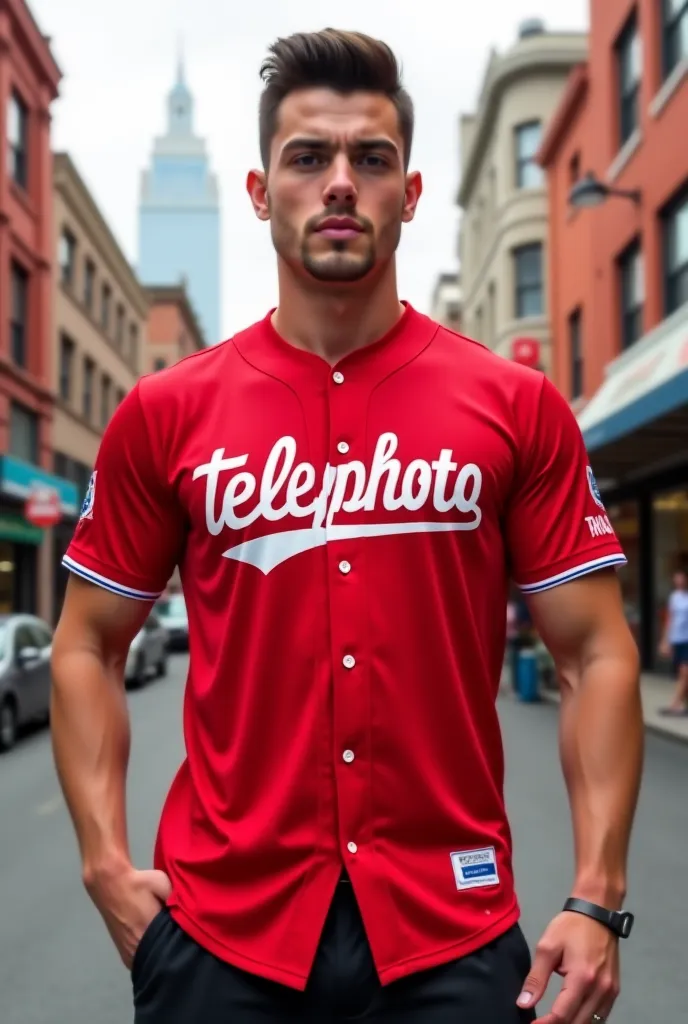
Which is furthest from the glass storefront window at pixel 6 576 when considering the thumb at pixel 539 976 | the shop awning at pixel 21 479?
the thumb at pixel 539 976

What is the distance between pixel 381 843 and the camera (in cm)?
188

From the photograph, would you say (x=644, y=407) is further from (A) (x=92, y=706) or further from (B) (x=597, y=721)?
(A) (x=92, y=706)

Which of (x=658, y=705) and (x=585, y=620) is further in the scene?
(x=658, y=705)

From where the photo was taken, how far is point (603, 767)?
1.89 m

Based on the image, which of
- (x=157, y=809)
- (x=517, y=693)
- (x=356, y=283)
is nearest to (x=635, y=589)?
(x=517, y=693)

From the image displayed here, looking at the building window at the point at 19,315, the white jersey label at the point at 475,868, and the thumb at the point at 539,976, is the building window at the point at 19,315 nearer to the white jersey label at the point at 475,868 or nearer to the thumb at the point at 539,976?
the white jersey label at the point at 475,868

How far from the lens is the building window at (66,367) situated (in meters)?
34.8

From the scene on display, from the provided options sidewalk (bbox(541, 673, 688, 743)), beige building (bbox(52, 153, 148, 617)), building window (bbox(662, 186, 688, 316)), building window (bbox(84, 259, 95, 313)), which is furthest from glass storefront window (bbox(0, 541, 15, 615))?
building window (bbox(662, 186, 688, 316))

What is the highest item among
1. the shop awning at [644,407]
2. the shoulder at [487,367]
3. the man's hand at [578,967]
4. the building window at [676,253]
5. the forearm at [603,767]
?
the building window at [676,253]

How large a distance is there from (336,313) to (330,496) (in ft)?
1.19

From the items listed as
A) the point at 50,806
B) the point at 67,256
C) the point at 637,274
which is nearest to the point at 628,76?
the point at 637,274

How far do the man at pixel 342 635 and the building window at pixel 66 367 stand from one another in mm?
33565

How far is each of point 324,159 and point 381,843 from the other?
3.91 feet

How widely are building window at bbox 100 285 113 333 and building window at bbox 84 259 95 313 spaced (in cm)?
171
